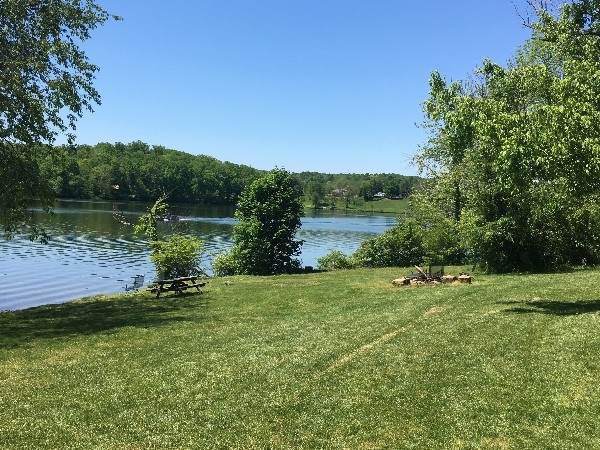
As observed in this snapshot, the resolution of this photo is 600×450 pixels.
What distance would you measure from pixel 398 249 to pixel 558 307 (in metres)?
21.2

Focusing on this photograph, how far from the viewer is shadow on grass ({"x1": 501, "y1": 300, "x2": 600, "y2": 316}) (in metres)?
12.9

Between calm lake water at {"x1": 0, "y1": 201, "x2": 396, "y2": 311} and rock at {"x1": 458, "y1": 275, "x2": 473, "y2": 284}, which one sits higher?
rock at {"x1": 458, "y1": 275, "x2": 473, "y2": 284}

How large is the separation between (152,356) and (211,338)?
1.96m

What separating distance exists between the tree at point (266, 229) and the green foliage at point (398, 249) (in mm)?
6314

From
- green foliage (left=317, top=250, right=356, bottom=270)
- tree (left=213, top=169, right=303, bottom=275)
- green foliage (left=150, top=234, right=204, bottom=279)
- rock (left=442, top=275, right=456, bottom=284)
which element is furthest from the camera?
green foliage (left=317, top=250, right=356, bottom=270)

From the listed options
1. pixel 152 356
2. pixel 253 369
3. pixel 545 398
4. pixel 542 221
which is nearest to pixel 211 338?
pixel 152 356

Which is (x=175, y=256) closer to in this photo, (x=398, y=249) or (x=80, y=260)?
(x=398, y=249)

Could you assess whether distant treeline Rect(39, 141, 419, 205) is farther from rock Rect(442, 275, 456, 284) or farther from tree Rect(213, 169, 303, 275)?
rock Rect(442, 275, 456, 284)

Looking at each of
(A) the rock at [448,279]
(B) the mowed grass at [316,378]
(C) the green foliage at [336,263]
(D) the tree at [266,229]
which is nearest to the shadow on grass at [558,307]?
(B) the mowed grass at [316,378]

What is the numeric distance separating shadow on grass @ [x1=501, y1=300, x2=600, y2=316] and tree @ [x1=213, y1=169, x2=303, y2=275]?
17.5 metres

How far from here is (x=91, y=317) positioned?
1612 cm

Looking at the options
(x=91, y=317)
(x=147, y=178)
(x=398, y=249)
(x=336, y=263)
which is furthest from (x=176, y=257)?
(x=147, y=178)

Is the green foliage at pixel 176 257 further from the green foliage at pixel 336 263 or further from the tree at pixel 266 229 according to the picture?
the green foliage at pixel 336 263

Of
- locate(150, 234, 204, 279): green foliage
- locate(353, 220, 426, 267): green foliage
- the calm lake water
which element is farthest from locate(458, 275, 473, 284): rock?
the calm lake water
